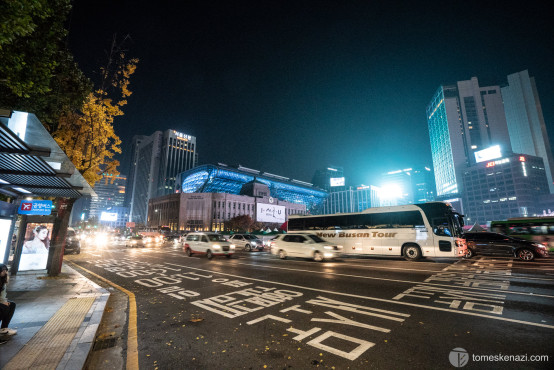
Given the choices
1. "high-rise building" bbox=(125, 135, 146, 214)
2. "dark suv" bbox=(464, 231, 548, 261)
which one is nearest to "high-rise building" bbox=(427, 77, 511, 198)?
"dark suv" bbox=(464, 231, 548, 261)

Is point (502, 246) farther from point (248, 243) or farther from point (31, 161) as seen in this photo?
point (31, 161)

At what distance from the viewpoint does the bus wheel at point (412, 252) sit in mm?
14961

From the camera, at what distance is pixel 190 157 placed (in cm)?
16288

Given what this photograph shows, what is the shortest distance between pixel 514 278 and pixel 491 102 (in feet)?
574

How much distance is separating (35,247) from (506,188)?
149 m

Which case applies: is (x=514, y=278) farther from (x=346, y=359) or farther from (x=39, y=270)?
(x=39, y=270)

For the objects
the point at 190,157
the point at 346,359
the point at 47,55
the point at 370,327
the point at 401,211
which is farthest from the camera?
the point at 190,157

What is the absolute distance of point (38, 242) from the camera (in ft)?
35.2

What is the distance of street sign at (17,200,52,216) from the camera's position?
394 inches

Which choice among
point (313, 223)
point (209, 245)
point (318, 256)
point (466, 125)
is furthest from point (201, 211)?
point (466, 125)

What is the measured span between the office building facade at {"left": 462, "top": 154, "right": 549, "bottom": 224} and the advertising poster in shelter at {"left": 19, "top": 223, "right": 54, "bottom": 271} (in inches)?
5728

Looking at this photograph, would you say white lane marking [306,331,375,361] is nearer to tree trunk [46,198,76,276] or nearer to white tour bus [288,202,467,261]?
tree trunk [46,198,76,276]

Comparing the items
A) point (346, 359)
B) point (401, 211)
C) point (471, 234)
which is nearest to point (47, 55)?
point (346, 359)

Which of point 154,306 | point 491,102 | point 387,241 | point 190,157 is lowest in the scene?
point 154,306
